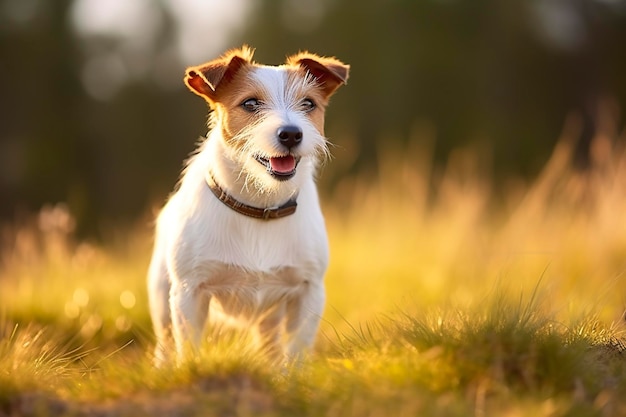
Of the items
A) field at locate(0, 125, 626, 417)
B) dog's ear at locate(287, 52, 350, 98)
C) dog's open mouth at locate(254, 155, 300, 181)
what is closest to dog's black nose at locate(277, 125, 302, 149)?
dog's open mouth at locate(254, 155, 300, 181)

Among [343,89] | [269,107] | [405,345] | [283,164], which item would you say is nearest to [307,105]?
[269,107]

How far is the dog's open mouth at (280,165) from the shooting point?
343 cm

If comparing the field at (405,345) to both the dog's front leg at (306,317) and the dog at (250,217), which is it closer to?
the dog's front leg at (306,317)

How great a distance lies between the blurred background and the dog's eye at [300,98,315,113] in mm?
9718

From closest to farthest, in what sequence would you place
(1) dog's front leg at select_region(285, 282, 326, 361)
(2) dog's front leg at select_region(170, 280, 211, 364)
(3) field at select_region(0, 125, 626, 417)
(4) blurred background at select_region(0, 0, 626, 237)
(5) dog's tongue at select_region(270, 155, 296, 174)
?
(3) field at select_region(0, 125, 626, 417)
(5) dog's tongue at select_region(270, 155, 296, 174)
(2) dog's front leg at select_region(170, 280, 211, 364)
(1) dog's front leg at select_region(285, 282, 326, 361)
(4) blurred background at select_region(0, 0, 626, 237)

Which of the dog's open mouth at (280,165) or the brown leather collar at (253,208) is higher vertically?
the dog's open mouth at (280,165)

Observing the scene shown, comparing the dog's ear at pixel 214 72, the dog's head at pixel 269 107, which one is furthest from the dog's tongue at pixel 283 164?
the dog's ear at pixel 214 72

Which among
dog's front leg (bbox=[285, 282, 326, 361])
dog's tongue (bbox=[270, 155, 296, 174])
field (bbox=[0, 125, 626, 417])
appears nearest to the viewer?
field (bbox=[0, 125, 626, 417])

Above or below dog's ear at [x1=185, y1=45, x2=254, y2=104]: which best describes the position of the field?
below

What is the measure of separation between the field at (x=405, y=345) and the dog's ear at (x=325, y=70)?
1129 millimetres

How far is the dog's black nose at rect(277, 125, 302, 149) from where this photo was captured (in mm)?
3316

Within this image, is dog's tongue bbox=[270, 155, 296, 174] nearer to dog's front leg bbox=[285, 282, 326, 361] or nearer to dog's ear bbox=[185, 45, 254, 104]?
dog's ear bbox=[185, 45, 254, 104]

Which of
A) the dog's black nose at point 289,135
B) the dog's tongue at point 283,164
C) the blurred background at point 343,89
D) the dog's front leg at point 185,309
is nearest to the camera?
the dog's black nose at point 289,135

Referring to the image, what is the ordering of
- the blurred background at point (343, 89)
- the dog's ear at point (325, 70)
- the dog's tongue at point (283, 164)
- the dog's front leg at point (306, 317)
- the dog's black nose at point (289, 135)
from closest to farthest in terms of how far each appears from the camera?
the dog's black nose at point (289, 135), the dog's tongue at point (283, 164), the dog's front leg at point (306, 317), the dog's ear at point (325, 70), the blurred background at point (343, 89)
